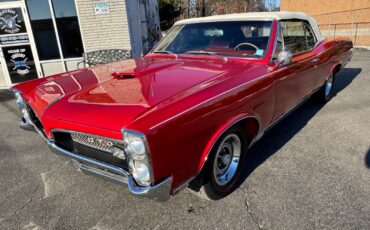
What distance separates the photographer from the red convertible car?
2049 millimetres

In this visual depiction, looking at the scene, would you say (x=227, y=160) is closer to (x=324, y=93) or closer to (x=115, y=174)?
(x=115, y=174)

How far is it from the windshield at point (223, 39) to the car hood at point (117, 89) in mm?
284

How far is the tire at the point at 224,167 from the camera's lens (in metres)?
2.52

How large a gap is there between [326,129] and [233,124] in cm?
240

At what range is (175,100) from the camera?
2219 millimetres

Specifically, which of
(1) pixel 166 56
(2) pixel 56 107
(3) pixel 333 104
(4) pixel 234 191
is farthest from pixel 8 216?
(3) pixel 333 104

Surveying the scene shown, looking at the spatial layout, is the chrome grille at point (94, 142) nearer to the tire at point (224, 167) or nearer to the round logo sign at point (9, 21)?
the tire at point (224, 167)

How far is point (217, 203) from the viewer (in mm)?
2742

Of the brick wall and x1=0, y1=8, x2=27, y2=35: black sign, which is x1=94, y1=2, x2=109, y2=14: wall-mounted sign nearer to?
the brick wall

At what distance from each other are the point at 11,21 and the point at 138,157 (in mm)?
7895

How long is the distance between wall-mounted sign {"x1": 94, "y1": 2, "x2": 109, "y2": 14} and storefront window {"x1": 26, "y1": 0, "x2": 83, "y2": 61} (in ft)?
2.09

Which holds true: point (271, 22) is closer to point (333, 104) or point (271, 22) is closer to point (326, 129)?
point (326, 129)

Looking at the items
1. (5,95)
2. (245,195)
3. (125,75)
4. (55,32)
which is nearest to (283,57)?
(245,195)

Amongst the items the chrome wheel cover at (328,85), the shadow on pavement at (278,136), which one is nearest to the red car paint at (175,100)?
the shadow on pavement at (278,136)
